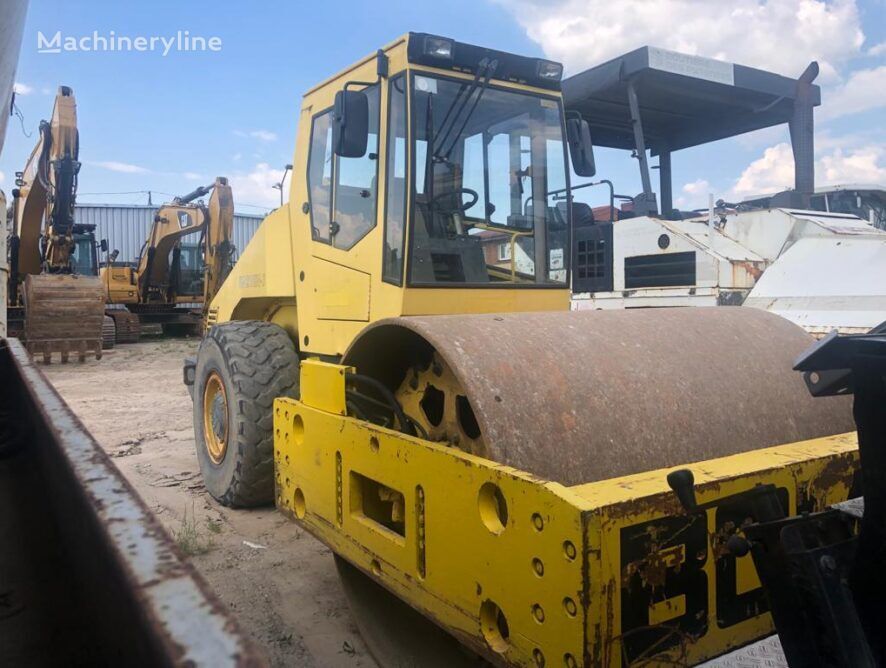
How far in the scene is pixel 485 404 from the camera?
2.00 meters

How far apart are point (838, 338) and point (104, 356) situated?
15.7 meters

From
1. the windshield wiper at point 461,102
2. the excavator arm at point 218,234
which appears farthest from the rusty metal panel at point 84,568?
the excavator arm at point 218,234

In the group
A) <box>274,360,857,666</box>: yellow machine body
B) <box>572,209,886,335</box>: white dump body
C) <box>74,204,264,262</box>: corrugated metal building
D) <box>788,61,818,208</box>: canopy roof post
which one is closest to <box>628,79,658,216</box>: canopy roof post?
<box>572,209,886,335</box>: white dump body

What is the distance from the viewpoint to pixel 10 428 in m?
3.08

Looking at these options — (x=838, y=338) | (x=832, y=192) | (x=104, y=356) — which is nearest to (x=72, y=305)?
(x=104, y=356)

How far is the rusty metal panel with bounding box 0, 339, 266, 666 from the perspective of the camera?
72 centimetres

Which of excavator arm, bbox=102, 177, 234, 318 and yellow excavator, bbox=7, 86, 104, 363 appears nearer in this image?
yellow excavator, bbox=7, 86, 104, 363

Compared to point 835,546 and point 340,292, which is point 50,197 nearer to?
point 340,292

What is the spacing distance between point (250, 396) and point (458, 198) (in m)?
1.65

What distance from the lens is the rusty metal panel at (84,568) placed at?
2.35 feet

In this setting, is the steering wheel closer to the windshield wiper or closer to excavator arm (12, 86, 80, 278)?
the windshield wiper

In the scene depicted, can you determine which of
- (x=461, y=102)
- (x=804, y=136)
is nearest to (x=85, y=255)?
(x=804, y=136)

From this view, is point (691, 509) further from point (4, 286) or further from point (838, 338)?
point (4, 286)

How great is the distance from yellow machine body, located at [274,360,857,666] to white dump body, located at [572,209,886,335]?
173 inches
